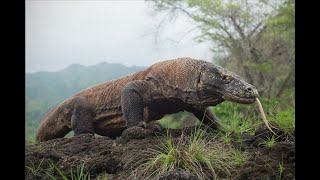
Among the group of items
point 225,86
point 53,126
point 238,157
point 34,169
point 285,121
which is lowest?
point 53,126

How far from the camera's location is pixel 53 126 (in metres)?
4.59

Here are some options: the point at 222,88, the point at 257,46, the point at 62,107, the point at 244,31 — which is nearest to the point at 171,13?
the point at 62,107

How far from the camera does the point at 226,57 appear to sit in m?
10.0

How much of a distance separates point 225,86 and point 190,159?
2.79 feet

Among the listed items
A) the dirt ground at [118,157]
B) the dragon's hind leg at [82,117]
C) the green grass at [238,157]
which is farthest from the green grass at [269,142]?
the dragon's hind leg at [82,117]

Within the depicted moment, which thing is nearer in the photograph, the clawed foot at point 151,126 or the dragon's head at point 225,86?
the dragon's head at point 225,86

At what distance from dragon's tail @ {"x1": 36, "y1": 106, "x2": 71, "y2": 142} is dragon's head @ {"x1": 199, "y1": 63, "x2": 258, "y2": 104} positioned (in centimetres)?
160

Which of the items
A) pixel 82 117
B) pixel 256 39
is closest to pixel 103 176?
pixel 82 117

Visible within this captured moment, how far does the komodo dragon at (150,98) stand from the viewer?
355 cm

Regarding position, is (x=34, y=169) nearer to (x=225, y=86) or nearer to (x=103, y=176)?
(x=103, y=176)

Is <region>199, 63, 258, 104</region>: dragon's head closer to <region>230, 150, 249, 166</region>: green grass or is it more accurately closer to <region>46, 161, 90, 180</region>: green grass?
<region>230, 150, 249, 166</region>: green grass

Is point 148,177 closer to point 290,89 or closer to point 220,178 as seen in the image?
point 220,178

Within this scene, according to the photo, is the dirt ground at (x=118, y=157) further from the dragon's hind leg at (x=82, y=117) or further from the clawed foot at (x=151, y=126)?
the dragon's hind leg at (x=82, y=117)
